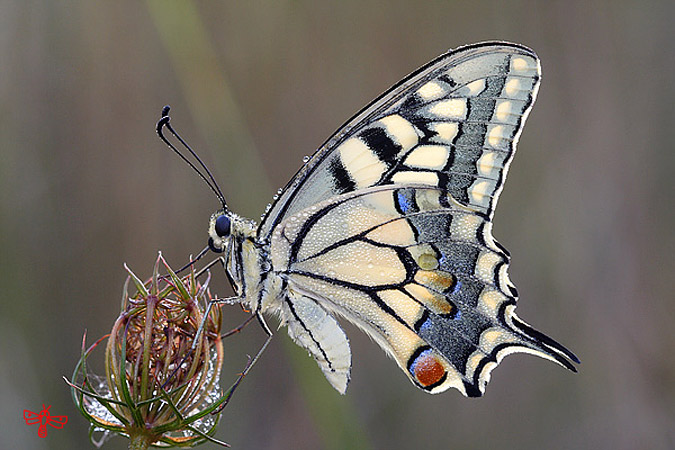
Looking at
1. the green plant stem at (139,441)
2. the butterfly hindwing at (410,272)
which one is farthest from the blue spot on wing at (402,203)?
the green plant stem at (139,441)

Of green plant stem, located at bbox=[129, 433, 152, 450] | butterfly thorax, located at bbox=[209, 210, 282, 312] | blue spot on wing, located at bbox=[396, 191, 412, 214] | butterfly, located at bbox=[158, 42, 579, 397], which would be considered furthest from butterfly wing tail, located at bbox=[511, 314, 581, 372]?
green plant stem, located at bbox=[129, 433, 152, 450]

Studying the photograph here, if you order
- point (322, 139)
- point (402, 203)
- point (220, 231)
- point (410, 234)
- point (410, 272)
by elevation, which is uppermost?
point (322, 139)

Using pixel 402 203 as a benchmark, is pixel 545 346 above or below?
below

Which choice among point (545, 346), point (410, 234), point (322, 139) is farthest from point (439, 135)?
point (322, 139)

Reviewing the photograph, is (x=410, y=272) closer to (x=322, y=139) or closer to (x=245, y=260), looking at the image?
(x=245, y=260)

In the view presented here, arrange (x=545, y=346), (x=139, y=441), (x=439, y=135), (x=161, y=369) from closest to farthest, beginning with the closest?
1. (x=139, y=441)
2. (x=161, y=369)
3. (x=545, y=346)
4. (x=439, y=135)

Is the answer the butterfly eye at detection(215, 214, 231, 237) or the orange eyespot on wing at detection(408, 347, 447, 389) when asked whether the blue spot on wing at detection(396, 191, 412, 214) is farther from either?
the butterfly eye at detection(215, 214, 231, 237)

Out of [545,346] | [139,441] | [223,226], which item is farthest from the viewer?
[223,226]

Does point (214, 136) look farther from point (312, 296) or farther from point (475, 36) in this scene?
point (475, 36)
